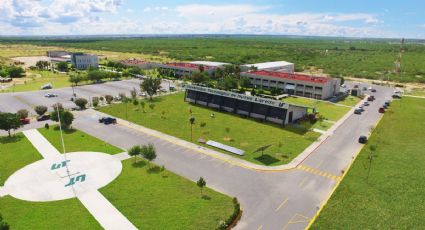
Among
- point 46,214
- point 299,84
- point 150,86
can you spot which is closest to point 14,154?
point 46,214

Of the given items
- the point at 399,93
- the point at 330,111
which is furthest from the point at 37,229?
the point at 399,93

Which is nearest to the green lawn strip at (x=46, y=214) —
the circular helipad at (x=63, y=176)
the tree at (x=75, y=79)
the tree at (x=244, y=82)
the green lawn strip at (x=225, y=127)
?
the circular helipad at (x=63, y=176)

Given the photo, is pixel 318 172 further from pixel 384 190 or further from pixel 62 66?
pixel 62 66

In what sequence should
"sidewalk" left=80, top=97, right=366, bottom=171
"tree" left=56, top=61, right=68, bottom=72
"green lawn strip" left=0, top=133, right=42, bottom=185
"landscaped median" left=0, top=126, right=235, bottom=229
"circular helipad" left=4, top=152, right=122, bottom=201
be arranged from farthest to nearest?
"tree" left=56, top=61, right=68, bottom=72, "sidewalk" left=80, top=97, right=366, bottom=171, "green lawn strip" left=0, top=133, right=42, bottom=185, "circular helipad" left=4, top=152, right=122, bottom=201, "landscaped median" left=0, top=126, right=235, bottom=229

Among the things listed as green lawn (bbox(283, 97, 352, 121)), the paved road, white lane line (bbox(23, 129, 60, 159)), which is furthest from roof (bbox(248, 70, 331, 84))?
white lane line (bbox(23, 129, 60, 159))

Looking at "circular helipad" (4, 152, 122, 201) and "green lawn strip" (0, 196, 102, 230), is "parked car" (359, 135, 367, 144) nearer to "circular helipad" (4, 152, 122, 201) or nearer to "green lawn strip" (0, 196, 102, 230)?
"circular helipad" (4, 152, 122, 201)

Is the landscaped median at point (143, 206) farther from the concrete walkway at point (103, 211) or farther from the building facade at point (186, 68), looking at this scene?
the building facade at point (186, 68)
